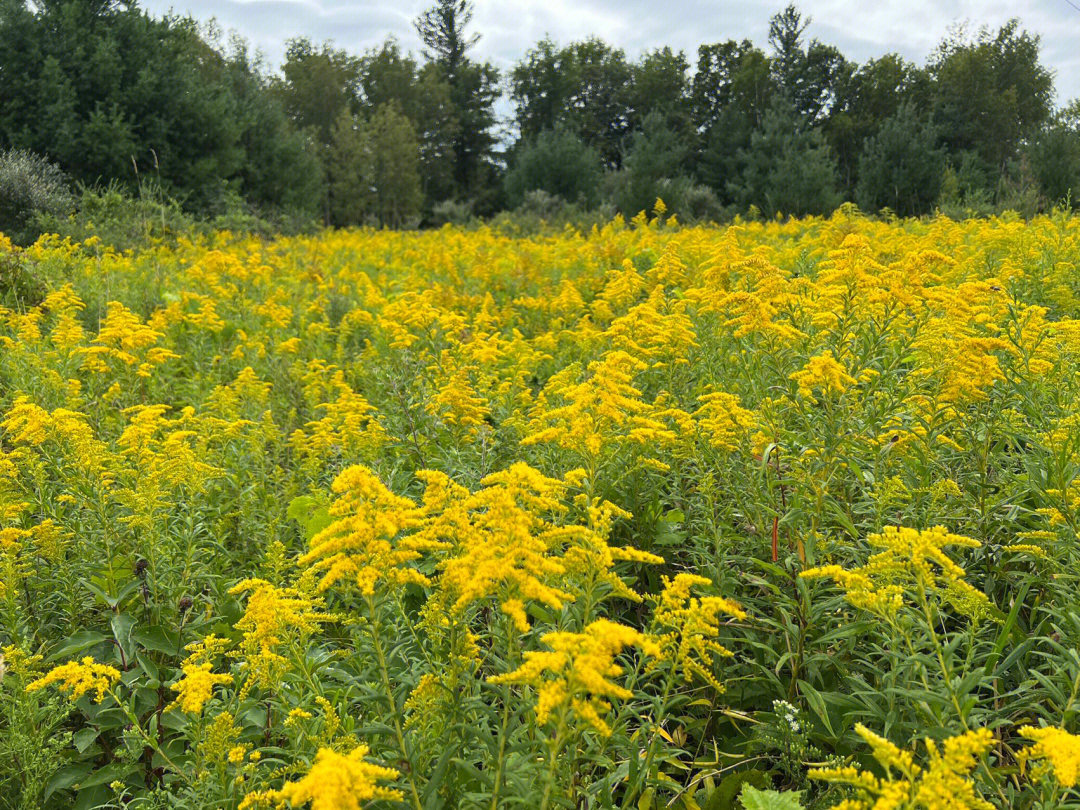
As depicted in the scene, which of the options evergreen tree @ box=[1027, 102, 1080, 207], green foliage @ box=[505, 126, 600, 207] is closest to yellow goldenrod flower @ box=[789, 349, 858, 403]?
evergreen tree @ box=[1027, 102, 1080, 207]

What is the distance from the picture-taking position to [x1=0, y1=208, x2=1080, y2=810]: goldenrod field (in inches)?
60.7

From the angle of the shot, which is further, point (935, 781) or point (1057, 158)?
point (1057, 158)

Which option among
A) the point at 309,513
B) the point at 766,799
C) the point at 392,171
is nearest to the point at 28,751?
the point at 309,513

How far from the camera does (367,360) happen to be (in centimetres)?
527

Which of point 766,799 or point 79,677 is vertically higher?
point 79,677

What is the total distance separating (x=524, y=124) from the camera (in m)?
50.9

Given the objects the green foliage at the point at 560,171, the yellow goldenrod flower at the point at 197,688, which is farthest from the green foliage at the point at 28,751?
the green foliage at the point at 560,171

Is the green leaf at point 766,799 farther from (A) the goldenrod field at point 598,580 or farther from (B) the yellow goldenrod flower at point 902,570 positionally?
(B) the yellow goldenrod flower at point 902,570

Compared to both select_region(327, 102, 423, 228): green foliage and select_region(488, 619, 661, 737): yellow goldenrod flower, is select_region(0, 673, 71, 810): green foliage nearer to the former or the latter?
select_region(488, 619, 661, 737): yellow goldenrod flower

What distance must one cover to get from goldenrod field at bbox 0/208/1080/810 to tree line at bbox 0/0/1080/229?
24.6 feet

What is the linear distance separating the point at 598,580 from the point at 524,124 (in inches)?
2087

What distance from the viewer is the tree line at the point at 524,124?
20.6 m

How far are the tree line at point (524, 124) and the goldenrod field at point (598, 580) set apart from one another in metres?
7.51

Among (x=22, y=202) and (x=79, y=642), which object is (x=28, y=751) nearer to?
(x=79, y=642)
